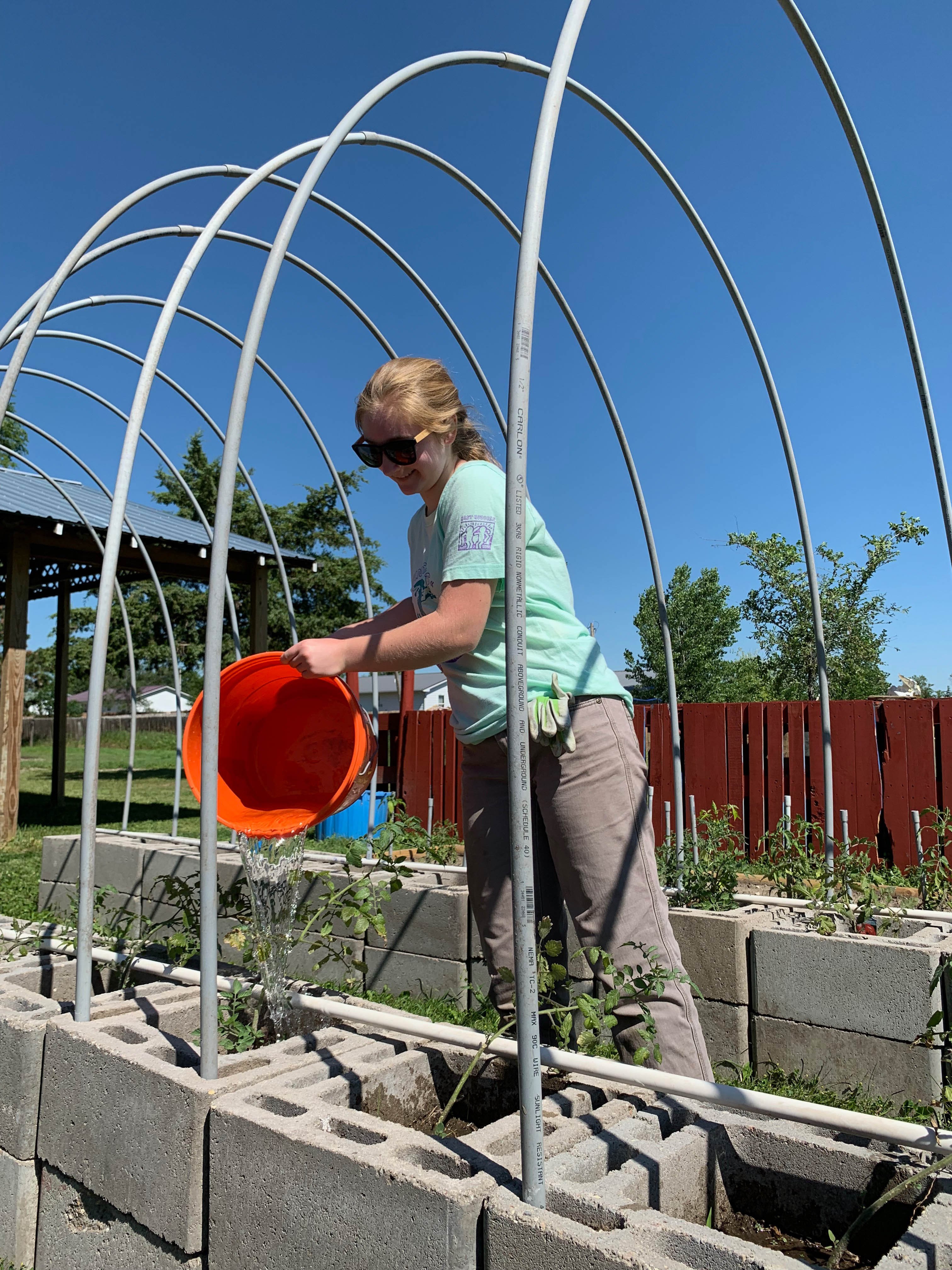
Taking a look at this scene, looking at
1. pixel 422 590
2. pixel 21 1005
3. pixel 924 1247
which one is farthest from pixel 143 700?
pixel 924 1247

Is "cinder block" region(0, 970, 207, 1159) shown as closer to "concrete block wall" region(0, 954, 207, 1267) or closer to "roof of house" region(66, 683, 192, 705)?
"concrete block wall" region(0, 954, 207, 1267)

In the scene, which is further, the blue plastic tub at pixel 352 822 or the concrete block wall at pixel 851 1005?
the blue plastic tub at pixel 352 822

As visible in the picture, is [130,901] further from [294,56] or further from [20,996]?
[294,56]

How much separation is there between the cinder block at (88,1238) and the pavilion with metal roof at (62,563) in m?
4.81

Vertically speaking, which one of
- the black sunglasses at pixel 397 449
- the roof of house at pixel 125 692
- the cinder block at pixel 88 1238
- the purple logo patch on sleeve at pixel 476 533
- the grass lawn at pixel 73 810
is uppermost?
the roof of house at pixel 125 692

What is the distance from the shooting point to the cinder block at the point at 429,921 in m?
2.82

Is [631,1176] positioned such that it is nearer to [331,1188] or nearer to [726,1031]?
[331,1188]

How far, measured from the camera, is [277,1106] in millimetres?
1320

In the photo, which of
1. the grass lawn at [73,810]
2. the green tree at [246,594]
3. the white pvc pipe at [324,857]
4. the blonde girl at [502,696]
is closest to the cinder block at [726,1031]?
the blonde girl at [502,696]

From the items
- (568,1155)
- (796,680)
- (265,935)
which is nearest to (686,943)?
(265,935)

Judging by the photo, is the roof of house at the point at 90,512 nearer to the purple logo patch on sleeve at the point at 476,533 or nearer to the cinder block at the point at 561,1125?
the purple logo patch on sleeve at the point at 476,533

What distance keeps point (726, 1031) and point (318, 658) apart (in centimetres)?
164

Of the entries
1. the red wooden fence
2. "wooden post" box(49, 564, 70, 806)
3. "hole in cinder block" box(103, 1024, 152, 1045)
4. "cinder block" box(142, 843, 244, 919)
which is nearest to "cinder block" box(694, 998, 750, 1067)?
"hole in cinder block" box(103, 1024, 152, 1045)

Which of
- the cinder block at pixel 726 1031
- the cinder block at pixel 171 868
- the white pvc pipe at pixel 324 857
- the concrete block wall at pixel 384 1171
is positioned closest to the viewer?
the concrete block wall at pixel 384 1171
